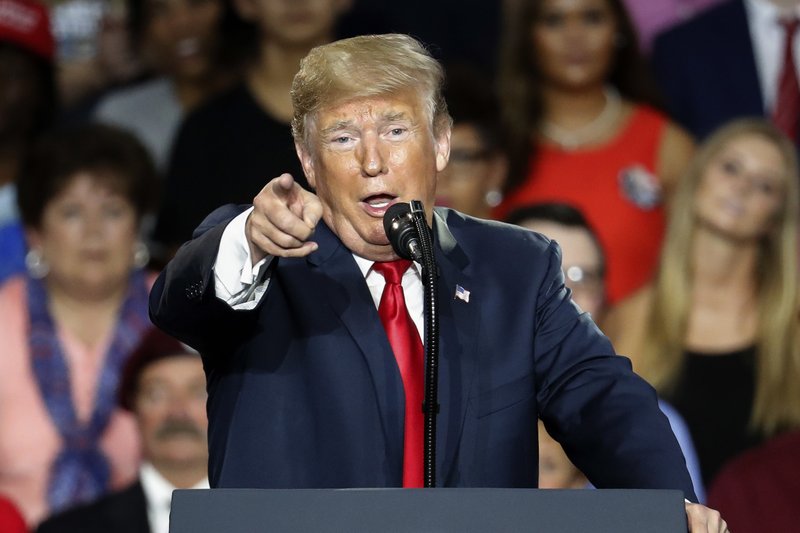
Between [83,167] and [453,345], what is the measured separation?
2490 mm

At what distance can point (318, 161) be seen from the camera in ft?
6.73

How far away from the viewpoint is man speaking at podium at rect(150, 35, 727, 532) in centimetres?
198

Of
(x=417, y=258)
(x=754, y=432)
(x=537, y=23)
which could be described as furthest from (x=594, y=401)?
(x=537, y=23)

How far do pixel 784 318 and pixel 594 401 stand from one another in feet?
7.03

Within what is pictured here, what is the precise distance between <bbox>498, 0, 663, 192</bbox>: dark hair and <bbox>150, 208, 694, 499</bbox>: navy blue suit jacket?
7.59 feet

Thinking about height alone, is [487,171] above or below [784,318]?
above

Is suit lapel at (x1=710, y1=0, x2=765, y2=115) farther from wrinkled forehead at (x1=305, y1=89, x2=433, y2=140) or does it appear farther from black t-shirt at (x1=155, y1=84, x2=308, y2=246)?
wrinkled forehead at (x1=305, y1=89, x2=433, y2=140)

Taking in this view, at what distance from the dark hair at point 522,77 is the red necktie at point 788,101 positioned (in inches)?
17.9

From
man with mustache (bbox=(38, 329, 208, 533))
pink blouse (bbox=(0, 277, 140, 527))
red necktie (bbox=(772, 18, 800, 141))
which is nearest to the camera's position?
man with mustache (bbox=(38, 329, 208, 533))

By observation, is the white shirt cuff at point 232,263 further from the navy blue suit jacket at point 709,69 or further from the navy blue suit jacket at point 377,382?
the navy blue suit jacket at point 709,69

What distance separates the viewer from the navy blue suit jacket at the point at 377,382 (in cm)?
198

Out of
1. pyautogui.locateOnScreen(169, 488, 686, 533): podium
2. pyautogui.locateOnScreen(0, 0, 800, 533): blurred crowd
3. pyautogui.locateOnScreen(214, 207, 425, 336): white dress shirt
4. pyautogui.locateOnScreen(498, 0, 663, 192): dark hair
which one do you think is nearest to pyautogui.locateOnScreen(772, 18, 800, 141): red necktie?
pyautogui.locateOnScreen(0, 0, 800, 533): blurred crowd

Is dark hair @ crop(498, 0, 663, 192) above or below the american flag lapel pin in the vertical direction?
below

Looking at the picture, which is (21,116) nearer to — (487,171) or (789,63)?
(487,171)
